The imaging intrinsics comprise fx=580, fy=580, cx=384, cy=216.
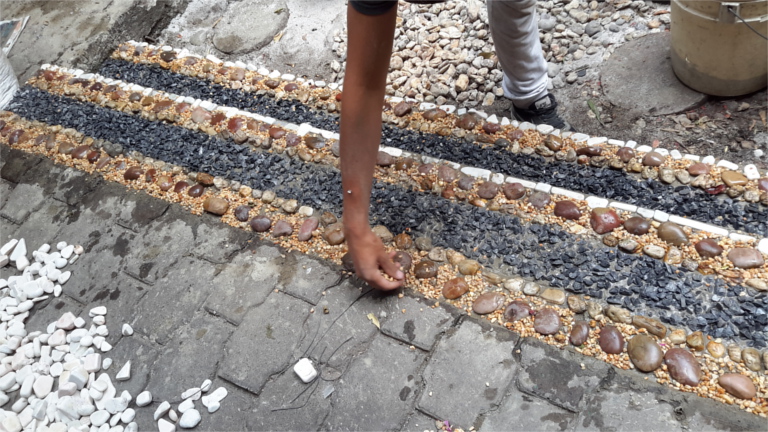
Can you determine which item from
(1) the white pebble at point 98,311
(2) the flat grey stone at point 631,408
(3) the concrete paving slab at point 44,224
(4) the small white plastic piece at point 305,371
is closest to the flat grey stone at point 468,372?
(2) the flat grey stone at point 631,408

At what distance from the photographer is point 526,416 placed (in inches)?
64.5

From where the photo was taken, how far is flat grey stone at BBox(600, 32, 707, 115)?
2.63 metres

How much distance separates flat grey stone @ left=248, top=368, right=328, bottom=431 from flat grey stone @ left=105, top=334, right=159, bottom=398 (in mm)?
306

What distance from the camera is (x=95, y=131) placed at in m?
2.91

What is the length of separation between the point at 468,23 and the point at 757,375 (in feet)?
7.77

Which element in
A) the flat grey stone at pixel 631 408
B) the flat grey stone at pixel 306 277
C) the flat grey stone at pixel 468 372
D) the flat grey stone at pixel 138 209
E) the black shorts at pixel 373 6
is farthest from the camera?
the flat grey stone at pixel 138 209

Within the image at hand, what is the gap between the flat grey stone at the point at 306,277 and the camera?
2.03m

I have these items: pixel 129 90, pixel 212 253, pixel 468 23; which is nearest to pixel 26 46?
pixel 129 90

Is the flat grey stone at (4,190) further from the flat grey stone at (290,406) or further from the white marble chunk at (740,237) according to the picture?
the white marble chunk at (740,237)

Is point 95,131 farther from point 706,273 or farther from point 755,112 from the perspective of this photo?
point 755,112

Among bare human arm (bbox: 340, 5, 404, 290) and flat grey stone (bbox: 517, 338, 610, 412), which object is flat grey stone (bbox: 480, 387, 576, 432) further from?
bare human arm (bbox: 340, 5, 404, 290)

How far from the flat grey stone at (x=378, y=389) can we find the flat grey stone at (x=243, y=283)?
46 cm

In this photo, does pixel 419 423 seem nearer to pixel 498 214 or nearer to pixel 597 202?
pixel 498 214

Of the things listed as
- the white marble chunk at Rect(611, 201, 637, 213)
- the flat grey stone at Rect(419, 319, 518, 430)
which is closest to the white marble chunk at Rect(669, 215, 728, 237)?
the white marble chunk at Rect(611, 201, 637, 213)
